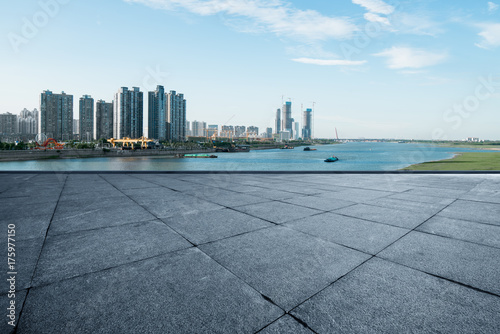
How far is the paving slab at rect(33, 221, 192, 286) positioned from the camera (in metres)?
3.11

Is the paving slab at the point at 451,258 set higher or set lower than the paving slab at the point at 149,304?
higher

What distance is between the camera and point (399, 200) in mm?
7301

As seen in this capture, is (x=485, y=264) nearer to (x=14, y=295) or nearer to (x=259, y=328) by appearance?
(x=259, y=328)

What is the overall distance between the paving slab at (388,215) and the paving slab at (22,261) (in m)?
5.26

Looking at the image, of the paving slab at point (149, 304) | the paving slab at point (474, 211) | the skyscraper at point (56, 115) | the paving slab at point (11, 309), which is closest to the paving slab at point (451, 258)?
the paving slab at point (474, 211)

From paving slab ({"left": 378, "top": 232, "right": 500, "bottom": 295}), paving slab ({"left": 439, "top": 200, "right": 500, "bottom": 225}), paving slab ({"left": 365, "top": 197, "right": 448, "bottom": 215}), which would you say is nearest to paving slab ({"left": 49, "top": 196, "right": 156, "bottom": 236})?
paving slab ({"left": 378, "top": 232, "right": 500, "bottom": 295})

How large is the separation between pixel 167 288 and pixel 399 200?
6711 millimetres

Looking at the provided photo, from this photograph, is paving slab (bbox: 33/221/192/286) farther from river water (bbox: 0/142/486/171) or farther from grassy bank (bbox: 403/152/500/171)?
river water (bbox: 0/142/486/171)

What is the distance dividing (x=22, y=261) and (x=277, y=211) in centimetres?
433

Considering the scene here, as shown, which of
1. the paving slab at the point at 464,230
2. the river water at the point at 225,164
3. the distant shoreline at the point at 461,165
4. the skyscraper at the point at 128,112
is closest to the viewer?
the paving slab at the point at 464,230

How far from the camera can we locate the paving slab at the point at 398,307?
7.19 ft

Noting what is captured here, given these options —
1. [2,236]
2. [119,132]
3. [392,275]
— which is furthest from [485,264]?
[119,132]

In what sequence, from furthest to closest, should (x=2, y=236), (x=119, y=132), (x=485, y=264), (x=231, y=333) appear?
(x=119, y=132), (x=2, y=236), (x=485, y=264), (x=231, y=333)

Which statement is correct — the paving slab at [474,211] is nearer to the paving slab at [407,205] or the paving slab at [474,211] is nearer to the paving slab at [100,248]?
the paving slab at [407,205]
